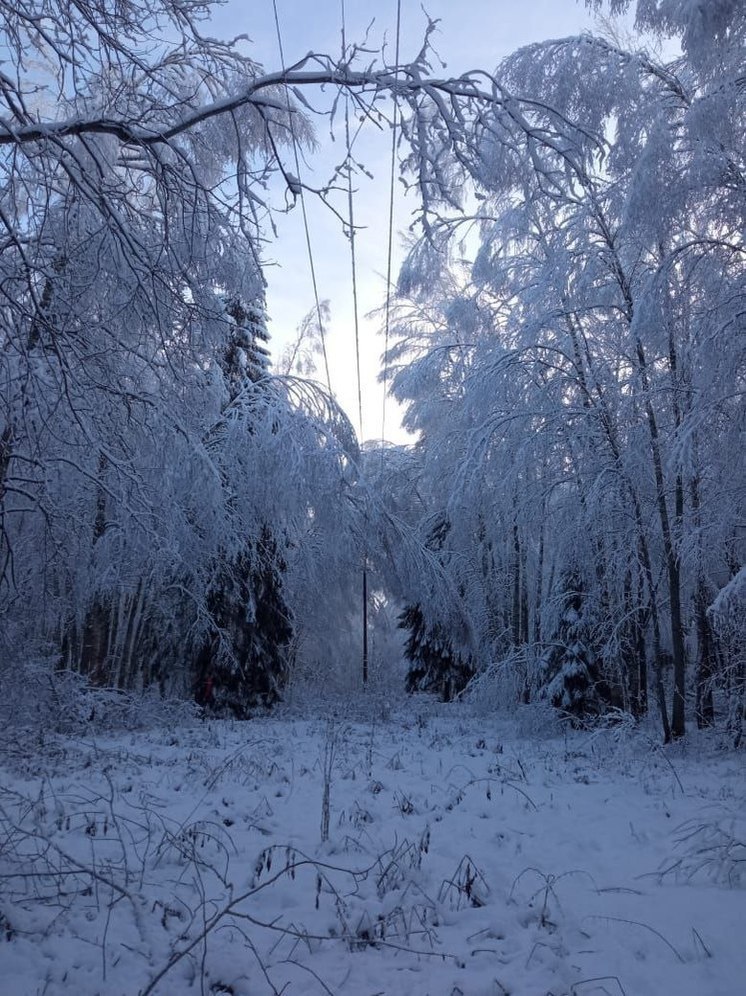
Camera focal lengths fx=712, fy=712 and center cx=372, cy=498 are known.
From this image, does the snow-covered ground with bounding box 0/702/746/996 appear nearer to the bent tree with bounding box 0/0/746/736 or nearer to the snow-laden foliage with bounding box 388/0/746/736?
the bent tree with bounding box 0/0/746/736

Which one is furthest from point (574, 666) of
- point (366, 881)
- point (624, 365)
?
point (366, 881)

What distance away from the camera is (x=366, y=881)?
3.94 m

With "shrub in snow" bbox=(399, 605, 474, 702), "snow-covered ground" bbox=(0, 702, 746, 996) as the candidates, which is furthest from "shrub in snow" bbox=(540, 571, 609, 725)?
"shrub in snow" bbox=(399, 605, 474, 702)

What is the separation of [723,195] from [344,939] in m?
8.16

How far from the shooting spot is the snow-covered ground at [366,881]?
2.91 metres

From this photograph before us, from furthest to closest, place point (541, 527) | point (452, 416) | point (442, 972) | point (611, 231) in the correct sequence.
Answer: point (452, 416) < point (541, 527) < point (611, 231) < point (442, 972)

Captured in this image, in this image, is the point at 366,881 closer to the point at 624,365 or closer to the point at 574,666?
the point at 574,666

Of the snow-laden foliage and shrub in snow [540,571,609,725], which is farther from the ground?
the snow-laden foliage

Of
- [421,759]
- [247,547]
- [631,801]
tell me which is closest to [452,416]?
[247,547]

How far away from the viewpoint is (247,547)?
13.3 m

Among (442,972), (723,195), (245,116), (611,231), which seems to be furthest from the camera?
(611,231)

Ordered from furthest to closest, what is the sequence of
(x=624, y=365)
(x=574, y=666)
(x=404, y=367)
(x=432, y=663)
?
(x=432, y=663) < (x=404, y=367) < (x=574, y=666) < (x=624, y=365)

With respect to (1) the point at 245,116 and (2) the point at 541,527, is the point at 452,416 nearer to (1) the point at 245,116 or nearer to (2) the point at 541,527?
(2) the point at 541,527

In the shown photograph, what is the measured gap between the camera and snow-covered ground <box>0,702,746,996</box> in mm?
2908
